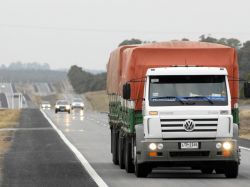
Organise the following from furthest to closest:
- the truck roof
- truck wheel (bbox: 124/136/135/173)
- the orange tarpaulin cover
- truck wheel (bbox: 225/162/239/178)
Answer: truck wheel (bbox: 124/136/135/173) < the orange tarpaulin cover < the truck roof < truck wheel (bbox: 225/162/239/178)

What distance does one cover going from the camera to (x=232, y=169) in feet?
61.7

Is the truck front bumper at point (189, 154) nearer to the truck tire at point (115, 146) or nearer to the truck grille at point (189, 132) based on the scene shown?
the truck grille at point (189, 132)

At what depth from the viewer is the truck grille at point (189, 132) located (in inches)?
722

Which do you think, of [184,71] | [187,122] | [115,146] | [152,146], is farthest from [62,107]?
[187,122]

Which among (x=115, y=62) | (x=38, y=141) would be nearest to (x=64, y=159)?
(x=115, y=62)

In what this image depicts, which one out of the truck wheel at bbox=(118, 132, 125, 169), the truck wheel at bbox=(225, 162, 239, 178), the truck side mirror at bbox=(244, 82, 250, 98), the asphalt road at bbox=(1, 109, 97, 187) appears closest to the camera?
the asphalt road at bbox=(1, 109, 97, 187)

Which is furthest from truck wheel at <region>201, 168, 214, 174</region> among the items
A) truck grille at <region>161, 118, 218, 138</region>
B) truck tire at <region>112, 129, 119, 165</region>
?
truck tire at <region>112, 129, 119, 165</region>

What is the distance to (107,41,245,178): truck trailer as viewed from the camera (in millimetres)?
18406

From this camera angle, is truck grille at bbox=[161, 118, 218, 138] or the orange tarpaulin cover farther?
the orange tarpaulin cover

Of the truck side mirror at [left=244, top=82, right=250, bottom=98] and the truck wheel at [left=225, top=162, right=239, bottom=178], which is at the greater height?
the truck side mirror at [left=244, top=82, right=250, bottom=98]

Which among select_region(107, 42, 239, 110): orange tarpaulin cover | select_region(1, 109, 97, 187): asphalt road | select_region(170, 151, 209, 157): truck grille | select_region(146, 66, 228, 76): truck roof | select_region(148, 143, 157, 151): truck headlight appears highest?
select_region(107, 42, 239, 110): orange tarpaulin cover

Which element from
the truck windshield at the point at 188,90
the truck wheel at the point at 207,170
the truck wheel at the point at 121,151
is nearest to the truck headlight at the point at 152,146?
the truck windshield at the point at 188,90

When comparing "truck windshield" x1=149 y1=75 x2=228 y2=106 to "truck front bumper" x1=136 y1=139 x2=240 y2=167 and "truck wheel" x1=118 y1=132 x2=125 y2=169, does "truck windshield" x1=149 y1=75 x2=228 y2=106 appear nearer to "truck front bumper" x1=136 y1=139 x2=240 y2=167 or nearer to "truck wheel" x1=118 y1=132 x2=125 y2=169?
"truck front bumper" x1=136 y1=139 x2=240 y2=167

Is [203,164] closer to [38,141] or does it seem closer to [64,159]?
[64,159]
